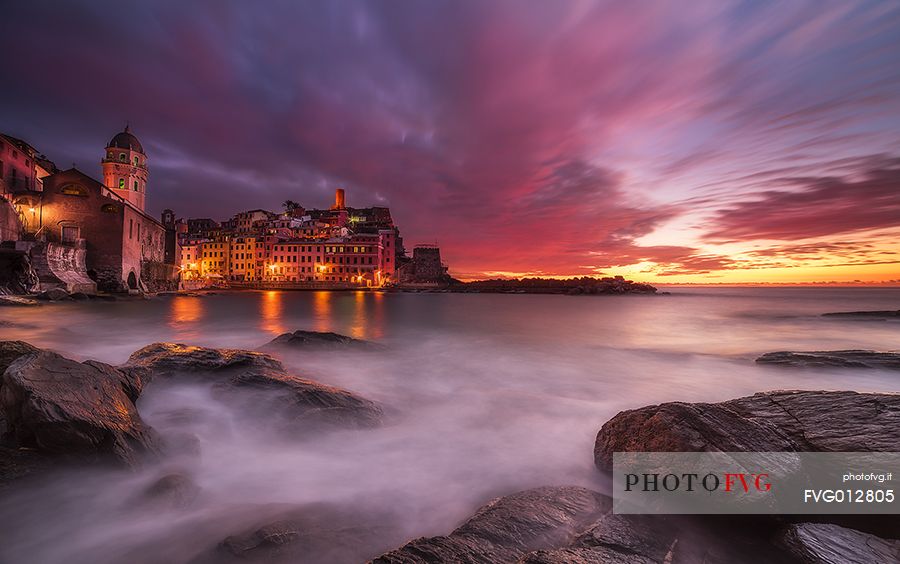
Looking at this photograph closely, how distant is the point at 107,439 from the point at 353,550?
3.33 meters

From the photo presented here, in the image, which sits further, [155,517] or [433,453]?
[433,453]

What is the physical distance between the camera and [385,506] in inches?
156

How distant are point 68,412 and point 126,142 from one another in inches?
3395

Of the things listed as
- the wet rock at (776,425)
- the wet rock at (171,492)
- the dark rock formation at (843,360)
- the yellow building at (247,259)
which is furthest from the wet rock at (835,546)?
the yellow building at (247,259)

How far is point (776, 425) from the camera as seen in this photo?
12.6ft

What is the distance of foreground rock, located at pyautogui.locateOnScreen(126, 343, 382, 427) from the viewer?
598 centimetres

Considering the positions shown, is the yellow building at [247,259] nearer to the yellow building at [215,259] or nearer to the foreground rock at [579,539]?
the yellow building at [215,259]

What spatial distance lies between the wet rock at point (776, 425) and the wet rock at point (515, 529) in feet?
3.19

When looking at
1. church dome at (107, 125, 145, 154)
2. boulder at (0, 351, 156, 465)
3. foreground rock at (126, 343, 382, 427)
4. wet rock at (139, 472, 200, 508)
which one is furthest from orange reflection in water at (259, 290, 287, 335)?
church dome at (107, 125, 145, 154)

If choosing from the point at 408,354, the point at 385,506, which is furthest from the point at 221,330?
the point at 385,506

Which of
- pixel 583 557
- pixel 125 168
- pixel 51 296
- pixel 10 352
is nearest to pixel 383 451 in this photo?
pixel 583 557

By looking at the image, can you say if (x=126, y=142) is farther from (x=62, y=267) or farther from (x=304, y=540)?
(x=304, y=540)

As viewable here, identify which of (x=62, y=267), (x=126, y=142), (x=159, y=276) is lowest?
(x=159, y=276)

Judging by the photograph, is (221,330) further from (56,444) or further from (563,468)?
(563,468)
